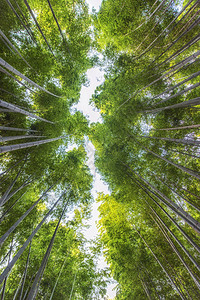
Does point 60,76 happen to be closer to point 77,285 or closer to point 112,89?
point 112,89

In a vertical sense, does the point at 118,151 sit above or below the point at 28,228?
above

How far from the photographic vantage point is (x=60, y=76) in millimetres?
5043

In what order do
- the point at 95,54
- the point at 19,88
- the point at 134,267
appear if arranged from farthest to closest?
the point at 95,54, the point at 19,88, the point at 134,267

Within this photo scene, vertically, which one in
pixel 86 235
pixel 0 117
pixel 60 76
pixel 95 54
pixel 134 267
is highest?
pixel 95 54

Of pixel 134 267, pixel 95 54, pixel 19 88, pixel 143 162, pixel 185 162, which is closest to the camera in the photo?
pixel 134 267

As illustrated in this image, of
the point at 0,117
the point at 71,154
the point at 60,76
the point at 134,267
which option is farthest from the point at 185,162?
the point at 0,117

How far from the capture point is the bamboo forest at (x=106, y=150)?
13.1 ft

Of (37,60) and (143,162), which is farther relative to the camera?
(143,162)

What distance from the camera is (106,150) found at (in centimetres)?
556

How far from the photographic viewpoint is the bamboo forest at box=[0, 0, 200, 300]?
399cm

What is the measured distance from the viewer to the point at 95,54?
582 cm

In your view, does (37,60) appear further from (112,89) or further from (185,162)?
(185,162)

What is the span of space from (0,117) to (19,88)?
0.99 metres

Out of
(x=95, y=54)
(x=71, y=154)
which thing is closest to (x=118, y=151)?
(x=71, y=154)
